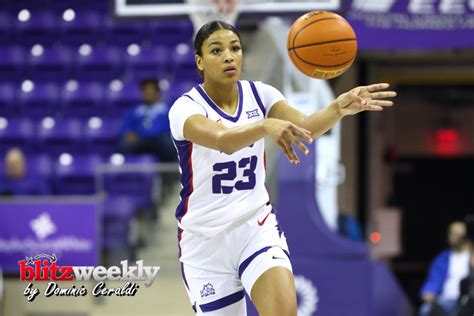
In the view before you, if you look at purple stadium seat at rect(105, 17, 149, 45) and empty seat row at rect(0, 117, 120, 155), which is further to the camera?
purple stadium seat at rect(105, 17, 149, 45)

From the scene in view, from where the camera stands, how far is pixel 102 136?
39.3ft

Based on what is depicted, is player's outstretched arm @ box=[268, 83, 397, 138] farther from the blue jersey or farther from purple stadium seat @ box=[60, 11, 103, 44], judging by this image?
purple stadium seat @ box=[60, 11, 103, 44]

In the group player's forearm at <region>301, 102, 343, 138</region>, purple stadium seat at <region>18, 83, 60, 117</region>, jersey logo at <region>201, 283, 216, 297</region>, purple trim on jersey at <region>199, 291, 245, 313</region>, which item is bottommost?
purple stadium seat at <region>18, 83, 60, 117</region>

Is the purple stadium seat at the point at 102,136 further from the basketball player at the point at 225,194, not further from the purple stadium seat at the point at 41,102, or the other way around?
the basketball player at the point at 225,194

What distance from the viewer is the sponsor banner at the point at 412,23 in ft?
32.1

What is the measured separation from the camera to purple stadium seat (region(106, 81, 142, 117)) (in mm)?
12336

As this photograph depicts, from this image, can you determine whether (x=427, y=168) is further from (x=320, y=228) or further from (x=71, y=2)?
(x=320, y=228)

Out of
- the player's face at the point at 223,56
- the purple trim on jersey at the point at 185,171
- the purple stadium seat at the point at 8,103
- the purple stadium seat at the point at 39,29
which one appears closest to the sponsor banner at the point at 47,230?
the purple trim on jersey at the point at 185,171

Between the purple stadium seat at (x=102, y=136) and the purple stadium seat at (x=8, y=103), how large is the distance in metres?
1.39

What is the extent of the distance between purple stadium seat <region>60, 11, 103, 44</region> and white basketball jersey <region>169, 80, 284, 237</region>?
30.0ft

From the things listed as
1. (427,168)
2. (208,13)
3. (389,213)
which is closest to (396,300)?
(208,13)

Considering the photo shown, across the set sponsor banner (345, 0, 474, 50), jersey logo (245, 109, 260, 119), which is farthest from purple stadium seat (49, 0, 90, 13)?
jersey logo (245, 109, 260, 119)

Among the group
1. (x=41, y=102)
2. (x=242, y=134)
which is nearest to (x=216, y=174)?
(x=242, y=134)

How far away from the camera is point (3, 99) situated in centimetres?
1314
